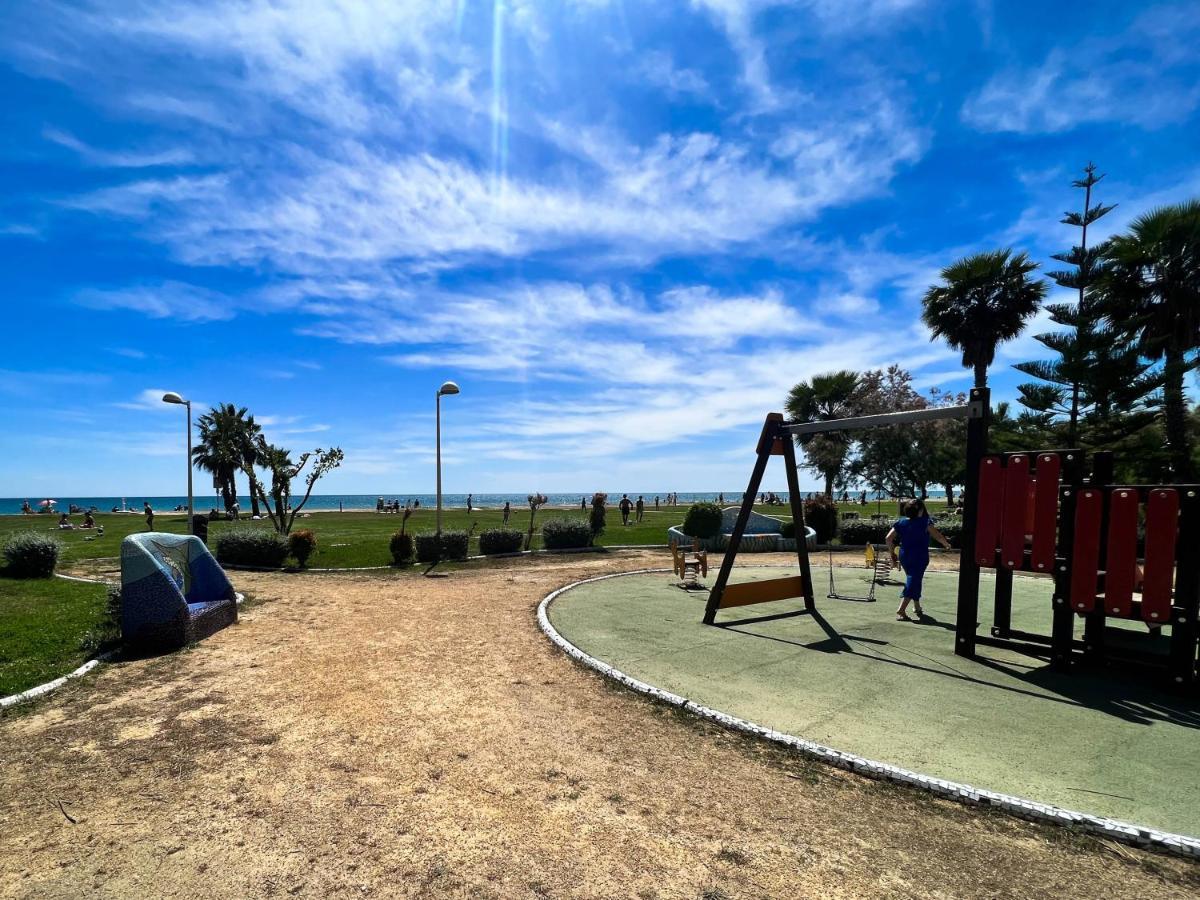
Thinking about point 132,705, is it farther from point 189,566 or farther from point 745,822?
point 745,822

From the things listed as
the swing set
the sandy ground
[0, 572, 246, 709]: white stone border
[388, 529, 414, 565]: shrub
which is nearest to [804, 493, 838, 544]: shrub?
the swing set

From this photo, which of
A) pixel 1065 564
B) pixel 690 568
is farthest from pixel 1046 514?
pixel 690 568

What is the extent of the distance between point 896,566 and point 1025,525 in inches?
339

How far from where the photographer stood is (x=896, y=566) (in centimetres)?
1497

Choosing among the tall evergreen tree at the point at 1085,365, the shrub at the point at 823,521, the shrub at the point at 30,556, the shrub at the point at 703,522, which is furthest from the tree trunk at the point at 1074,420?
the shrub at the point at 30,556

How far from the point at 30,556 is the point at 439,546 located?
8637 millimetres

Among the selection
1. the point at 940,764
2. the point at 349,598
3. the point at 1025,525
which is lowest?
the point at 349,598

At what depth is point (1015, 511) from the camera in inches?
275

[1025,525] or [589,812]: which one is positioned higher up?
[1025,525]

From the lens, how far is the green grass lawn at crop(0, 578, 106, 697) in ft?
21.5

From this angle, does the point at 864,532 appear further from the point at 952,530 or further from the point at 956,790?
the point at 956,790

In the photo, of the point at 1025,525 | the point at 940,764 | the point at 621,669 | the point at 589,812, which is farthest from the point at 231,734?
the point at 1025,525

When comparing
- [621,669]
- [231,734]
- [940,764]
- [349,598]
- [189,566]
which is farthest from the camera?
[349,598]

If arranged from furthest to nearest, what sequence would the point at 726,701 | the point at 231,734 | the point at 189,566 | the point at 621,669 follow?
the point at 189,566 < the point at 621,669 < the point at 726,701 < the point at 231,734
